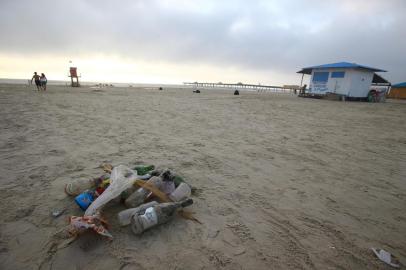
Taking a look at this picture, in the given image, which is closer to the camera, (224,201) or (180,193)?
(180,193)

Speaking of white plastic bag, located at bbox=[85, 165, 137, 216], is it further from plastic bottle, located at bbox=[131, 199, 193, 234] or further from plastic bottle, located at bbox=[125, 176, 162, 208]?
plastic bottle, located at bbox=[131, 199, 193, 234]

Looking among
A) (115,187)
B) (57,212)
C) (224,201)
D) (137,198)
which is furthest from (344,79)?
(57,212)

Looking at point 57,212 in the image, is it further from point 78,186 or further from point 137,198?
point 137,198

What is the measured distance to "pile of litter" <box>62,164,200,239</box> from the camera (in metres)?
2.17

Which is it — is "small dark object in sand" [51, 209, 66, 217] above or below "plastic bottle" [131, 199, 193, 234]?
below

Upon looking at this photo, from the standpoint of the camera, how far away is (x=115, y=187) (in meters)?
2.55

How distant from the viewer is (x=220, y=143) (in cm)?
559

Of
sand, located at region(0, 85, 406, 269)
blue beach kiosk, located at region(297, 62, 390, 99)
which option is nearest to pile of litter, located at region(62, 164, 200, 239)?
sand, located at region(0, 85, 406, 269)

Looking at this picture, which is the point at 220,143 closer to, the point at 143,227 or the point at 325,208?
the point at 325,208

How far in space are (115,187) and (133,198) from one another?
0.87 ft

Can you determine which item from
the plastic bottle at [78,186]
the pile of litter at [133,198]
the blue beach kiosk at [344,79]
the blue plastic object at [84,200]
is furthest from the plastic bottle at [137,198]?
the blue beach kiosk at [344,79]

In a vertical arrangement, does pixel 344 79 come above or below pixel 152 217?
above

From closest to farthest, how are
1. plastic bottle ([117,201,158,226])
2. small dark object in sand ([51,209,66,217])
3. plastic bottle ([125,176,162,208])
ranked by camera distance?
1. plastic bottle ([117,201,158,226])
2. small dark object in sand ([51,209,66,217])
3. plastic bottle ([125,176,162,208])

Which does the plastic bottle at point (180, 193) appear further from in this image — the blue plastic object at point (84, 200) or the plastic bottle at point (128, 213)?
the blue plastic object at point (84, 200)
